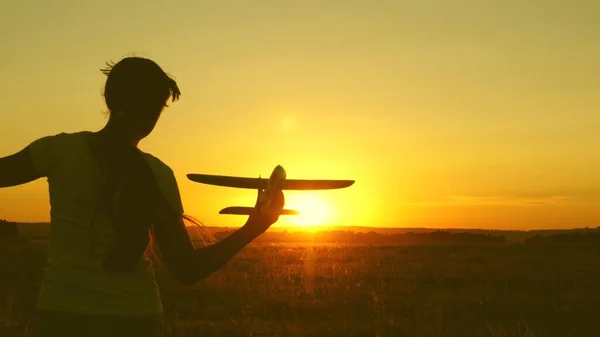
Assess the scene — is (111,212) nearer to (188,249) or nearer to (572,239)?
(188,249)

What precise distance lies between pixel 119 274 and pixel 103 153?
434 mm

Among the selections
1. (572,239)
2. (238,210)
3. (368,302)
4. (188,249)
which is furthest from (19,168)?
(572,239)

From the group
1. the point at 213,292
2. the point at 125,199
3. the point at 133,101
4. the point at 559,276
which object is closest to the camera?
the point at 125,199

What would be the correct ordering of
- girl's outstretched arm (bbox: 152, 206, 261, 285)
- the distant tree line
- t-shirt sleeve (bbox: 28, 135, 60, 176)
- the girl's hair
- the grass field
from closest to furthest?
the girl's hair → t-shirt sleeve (bbox: 28, 135, 60, 176) → girl's outstretched arm (bbox: 152, 206, 261, 285) → the grass field → the distant tree line

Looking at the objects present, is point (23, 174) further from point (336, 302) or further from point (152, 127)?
point (336, 302)

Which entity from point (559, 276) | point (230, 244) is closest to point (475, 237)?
point (559, 276)

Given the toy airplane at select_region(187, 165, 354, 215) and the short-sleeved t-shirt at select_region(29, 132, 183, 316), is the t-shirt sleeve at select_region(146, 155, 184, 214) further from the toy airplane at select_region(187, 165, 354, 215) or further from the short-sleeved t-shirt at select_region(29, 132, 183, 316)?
the toy airplane at select_region(187, 165, 354, 215)

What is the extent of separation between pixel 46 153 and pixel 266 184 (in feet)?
2.66

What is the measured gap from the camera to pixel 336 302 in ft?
46.3

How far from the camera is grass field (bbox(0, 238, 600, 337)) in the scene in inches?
433

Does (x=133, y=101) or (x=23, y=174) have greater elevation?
(x=133, y=101)

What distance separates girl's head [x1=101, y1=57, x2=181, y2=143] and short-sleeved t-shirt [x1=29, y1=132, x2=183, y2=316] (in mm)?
130

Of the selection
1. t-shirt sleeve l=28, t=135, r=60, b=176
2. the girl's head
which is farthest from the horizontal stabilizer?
t-shirt sleeve l=28, t=135, r=60, b=176

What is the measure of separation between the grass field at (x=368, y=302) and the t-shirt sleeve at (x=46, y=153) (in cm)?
790
